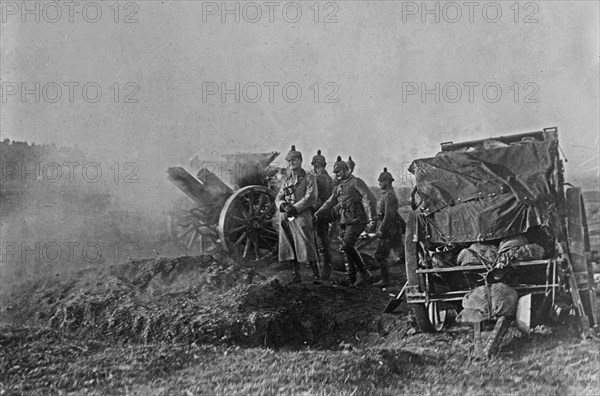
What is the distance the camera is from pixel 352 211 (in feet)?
25.6

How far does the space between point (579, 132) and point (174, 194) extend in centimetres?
547

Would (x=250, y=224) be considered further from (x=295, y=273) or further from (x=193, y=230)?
(x=193, y=230)

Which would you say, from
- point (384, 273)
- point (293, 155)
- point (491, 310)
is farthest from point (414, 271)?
point (293, 155)

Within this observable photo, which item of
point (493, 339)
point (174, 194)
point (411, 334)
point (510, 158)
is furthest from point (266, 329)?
point (174, 194)

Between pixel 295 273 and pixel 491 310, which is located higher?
pixel 295 273

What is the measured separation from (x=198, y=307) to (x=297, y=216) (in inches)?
71.5

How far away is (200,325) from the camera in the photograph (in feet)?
19.7

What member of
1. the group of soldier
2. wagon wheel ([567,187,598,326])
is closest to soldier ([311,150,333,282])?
the group of soldier

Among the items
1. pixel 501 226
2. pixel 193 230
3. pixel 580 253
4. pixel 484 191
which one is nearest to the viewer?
pixel 580 253

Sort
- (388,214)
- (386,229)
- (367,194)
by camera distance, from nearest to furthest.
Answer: (367,194) → (386,229) → (388,214)

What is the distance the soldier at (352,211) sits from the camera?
7.80 m

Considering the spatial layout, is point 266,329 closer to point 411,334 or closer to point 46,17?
point 411,334

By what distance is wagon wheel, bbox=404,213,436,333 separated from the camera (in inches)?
228

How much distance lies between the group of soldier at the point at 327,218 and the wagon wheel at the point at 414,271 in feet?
5.92
